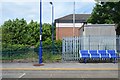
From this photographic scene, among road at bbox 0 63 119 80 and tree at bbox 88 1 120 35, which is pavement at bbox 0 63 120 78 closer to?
road at bbox 0 63 119 80

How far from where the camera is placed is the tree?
108 ft

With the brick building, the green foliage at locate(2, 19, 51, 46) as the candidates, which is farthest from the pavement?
the brick building

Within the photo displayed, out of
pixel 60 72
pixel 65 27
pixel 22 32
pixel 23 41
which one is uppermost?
pixel 65 27

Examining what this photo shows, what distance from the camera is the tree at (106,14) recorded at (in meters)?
33.0

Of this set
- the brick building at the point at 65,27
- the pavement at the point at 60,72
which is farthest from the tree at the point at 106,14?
the brick building at the point at 65,27

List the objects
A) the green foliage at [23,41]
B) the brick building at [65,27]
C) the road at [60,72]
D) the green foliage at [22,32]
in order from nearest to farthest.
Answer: the road at [60,72] < the green foliage at [23,41] < the green foliage at [22,32] < the brick building at [65,27]

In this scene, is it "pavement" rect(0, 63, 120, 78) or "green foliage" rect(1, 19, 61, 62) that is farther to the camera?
"green foliage" rect(1, 19, 61, 62)

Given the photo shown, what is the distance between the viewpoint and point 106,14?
113 ft

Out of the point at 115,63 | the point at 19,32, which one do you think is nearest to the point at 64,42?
the point at 115,63

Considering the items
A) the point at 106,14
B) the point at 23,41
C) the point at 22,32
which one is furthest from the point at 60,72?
the point at 22,32

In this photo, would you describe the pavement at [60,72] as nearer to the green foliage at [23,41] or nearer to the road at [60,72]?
the road at [60,72]

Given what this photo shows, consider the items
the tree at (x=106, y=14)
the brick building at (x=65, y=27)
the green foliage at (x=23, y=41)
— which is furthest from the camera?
the brick building at (x=65, y=27)

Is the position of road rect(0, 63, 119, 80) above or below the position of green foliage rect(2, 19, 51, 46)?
below

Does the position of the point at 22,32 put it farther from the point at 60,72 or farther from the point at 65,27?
the point at 60,72
